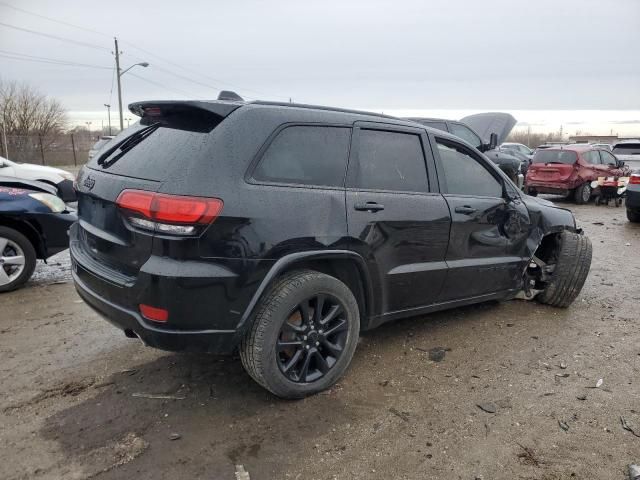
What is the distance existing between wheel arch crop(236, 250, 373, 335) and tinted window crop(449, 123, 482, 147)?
25.8ft

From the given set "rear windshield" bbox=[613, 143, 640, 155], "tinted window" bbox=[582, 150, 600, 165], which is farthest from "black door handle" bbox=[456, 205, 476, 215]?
"rear windshield" bbox=[613, 143, 640, 155]

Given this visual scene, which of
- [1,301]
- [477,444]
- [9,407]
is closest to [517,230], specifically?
[477,444]

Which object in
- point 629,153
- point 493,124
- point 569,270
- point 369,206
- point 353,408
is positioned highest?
point 493,124

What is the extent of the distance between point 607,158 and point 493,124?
4.61 metres

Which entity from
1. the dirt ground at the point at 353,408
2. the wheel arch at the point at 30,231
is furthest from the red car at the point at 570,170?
the wheel arch at the point at 30,231

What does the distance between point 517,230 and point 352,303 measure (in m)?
1.97

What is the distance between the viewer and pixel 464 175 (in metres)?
4.06

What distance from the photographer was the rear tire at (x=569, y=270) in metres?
4.77

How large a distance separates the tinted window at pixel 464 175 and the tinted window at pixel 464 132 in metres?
6.51

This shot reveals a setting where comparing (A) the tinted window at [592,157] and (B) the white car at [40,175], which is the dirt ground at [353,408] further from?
(A) the tinted window at [592,157]

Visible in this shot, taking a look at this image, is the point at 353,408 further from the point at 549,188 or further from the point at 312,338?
the point at 549,188

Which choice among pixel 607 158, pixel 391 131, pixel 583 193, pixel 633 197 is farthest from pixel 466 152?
pixel 607 158

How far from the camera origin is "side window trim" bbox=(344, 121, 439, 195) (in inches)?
128

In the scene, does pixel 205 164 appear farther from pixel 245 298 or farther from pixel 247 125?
pixel 245 298
